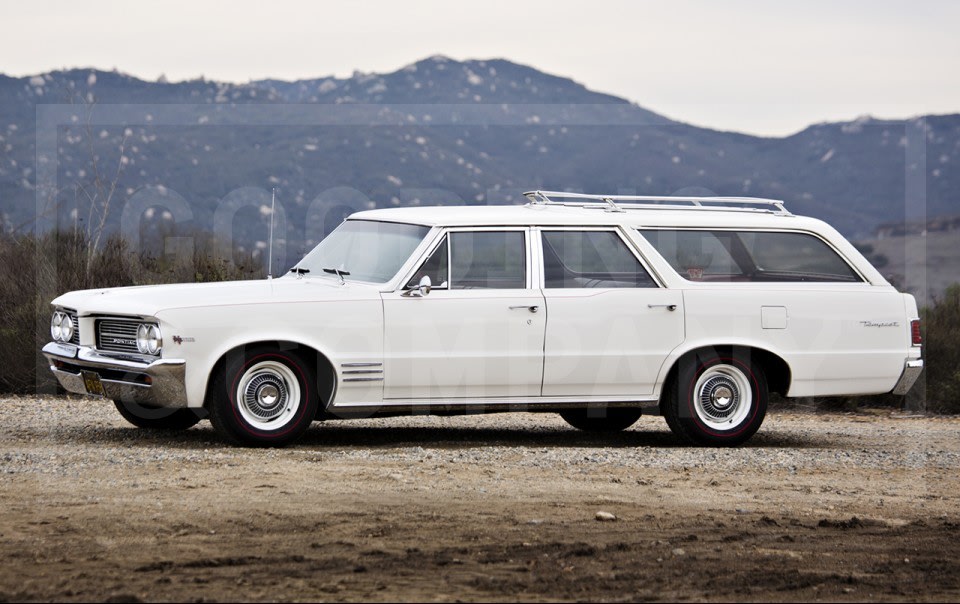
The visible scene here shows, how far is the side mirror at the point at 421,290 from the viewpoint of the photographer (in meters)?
10.1

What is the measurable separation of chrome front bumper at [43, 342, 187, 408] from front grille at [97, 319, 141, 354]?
72 millimetres

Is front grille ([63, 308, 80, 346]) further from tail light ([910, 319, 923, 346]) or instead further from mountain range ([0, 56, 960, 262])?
mountain range ([0, 56, 960, 262])

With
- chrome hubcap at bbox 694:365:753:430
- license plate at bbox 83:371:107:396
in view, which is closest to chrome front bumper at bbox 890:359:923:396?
chrome hubcap at bbox 694:365:753:430

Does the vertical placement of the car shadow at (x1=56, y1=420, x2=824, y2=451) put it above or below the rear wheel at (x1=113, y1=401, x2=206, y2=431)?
below

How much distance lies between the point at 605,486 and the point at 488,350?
1.76 metres

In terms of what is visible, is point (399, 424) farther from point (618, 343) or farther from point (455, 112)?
point (455, 112)

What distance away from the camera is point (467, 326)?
33.5 ft

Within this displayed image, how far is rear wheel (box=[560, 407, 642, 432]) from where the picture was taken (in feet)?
40.0

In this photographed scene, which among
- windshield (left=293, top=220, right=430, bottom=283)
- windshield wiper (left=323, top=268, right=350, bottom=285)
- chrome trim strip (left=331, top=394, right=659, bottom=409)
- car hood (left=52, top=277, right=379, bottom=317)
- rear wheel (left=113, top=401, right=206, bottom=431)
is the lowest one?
rear wheel (left=113, top=401, right=206, bottom=431)

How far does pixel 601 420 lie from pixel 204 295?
4071 mm

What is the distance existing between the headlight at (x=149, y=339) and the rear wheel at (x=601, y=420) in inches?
155

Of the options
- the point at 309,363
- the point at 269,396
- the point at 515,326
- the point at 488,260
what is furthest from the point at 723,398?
the point at 269,396

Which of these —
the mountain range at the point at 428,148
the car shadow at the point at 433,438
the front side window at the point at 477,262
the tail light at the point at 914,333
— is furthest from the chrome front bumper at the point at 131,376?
the mountain range at the point at 428,148

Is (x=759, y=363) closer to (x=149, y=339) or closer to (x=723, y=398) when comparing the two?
(x=723, y=398)
